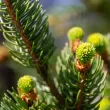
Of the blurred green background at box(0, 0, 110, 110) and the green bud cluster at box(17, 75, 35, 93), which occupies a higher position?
the green bud cluster at box(17, 75, 35, 93)

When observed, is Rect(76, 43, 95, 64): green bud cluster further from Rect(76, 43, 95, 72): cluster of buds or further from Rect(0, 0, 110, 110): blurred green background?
Rect(0, 0, 110, 110): blurred green background

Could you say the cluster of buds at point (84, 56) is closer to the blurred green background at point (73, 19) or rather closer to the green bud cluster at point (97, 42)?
the green bud cluster at point (97, 42)

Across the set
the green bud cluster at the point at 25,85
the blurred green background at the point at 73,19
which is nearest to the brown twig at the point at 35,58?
the green bud cluster at the point at 25,85

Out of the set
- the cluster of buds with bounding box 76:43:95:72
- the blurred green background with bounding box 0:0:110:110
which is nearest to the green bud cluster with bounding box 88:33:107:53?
the cluster of buds with bounding box 76:43:95:72

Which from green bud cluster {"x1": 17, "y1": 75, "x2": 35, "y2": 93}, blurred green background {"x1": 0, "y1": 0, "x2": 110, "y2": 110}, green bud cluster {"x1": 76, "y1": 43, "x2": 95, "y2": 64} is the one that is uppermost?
green bud cluster {"x1": 76, "y1": 43, "x2": 95, "y2": 64}

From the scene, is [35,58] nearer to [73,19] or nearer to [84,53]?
[84,53]

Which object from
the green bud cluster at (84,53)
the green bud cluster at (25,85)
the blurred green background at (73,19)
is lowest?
the blurred green background at (73,19)

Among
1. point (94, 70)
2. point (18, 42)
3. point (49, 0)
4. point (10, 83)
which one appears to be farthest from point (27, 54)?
point (49, 0)

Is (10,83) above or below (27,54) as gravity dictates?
below

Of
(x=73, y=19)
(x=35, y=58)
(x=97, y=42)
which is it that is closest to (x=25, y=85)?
(x=35, y=58)

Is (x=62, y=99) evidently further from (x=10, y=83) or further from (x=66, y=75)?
(x=10, y=83)

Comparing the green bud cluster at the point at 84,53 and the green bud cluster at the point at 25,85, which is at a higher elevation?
the green bud cluster at the point at 84,53
